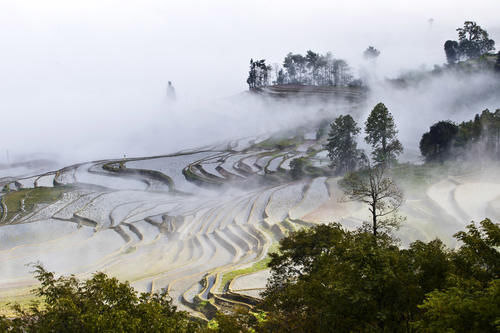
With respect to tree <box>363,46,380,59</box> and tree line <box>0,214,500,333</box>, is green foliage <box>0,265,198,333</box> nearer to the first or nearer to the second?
tree line <box>0,214,500,333</box>

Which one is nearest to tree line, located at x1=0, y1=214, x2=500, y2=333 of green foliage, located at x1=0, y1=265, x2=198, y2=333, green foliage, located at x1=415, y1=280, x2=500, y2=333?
green foliage, located at x1=0, y1=265, x2=198, y2=333

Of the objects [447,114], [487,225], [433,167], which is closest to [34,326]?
[487,225]

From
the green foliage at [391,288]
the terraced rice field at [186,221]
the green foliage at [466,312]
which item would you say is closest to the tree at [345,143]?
the terraced rice field at [186,221]

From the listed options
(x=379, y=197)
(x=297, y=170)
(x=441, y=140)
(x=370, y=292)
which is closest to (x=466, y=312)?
(x=370, y=292)

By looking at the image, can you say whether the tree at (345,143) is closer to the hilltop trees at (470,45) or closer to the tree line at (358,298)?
the tree line at (358,298)

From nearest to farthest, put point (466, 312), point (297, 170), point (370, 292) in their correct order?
point (466, 312), point (370, 292), point (297, 170)

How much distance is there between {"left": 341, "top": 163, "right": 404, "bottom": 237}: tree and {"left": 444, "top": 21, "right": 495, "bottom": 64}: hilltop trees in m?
95.3

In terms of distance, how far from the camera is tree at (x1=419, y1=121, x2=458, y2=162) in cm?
5662

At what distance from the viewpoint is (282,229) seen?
37.6 m

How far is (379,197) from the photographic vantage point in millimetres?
40031

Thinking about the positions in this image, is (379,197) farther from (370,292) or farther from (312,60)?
(312,60)

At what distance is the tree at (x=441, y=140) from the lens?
56.6 m

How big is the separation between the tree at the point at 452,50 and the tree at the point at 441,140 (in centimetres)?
8363

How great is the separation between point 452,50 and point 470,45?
192 inches
